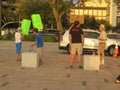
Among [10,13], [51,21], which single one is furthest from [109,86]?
[10,13]

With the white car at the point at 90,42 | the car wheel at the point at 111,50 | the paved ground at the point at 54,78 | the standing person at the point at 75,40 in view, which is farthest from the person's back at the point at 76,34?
the car wheel at the point at 111,50

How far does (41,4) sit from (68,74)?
61.8 metres

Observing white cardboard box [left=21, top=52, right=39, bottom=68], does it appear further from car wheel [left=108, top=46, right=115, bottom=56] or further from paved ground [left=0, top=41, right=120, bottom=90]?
car wheel [left=108, top=46, right=115, bottom=56]

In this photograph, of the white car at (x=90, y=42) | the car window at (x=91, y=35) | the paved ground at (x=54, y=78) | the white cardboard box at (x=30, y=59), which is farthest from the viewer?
the car window at (x=91, y=35)

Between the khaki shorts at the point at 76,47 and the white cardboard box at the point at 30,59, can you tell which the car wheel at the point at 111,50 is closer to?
the khaki shorts at the point at 76,47

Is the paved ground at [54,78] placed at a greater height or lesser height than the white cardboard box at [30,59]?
lesser

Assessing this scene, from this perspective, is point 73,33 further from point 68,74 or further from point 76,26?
point 68,74

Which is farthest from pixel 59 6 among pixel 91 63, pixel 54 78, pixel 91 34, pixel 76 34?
pixel 54 78

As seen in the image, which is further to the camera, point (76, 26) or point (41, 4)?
point (41, 4)

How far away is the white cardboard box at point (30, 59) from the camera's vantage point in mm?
16234

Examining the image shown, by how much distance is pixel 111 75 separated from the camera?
14492 millimetres

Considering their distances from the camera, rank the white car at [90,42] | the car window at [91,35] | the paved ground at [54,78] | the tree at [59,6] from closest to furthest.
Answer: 1. the paved ground at [54,78]
2. the white car at [90,42]
3. the car window at [91,35]
4. the tree at [59,6]

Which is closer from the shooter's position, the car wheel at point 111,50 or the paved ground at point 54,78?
the paved ground at point 54,78

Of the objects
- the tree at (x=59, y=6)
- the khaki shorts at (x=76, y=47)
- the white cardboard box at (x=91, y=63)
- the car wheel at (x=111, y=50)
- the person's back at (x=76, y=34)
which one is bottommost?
the car wheel at (x=111, y=50)
